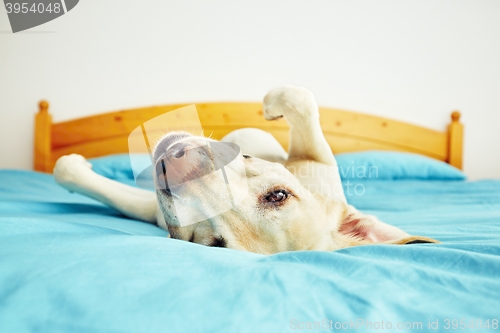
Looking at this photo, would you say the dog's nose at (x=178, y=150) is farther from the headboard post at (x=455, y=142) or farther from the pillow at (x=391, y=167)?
the headboard post at (x=455, y=142)

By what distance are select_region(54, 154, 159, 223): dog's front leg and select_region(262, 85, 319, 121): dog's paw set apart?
0.50m

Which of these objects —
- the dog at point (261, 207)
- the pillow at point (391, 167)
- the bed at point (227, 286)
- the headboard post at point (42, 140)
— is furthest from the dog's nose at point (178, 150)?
the headboard post at point (42, 140)

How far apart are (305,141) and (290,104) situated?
16 centimetres

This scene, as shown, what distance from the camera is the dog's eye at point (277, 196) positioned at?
2.97 feet

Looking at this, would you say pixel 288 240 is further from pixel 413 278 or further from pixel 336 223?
pixel 413 278

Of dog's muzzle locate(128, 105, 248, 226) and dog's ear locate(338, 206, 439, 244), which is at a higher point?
dog's muzzle locate(128, 105, 248, 226)

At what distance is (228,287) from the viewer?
57 centimetres

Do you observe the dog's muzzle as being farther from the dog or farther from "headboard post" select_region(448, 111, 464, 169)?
"headboard post" select_region(448, 111, 464, 169)

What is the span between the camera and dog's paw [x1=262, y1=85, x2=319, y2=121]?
127 cm

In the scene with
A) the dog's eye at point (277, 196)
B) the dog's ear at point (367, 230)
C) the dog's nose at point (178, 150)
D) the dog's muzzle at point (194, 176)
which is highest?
the dog's nose at point (178, 150)

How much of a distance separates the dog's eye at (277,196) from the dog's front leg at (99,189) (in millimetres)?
585

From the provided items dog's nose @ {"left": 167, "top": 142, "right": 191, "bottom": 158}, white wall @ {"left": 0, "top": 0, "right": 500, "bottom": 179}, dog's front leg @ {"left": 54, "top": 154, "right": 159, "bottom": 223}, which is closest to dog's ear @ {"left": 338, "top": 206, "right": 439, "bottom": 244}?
dog's nose @ {"left": 167, "top": 142, "right": 191, "bottom": 158}

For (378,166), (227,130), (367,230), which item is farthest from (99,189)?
(378,166)

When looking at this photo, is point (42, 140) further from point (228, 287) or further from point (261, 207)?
point (228, 287)
